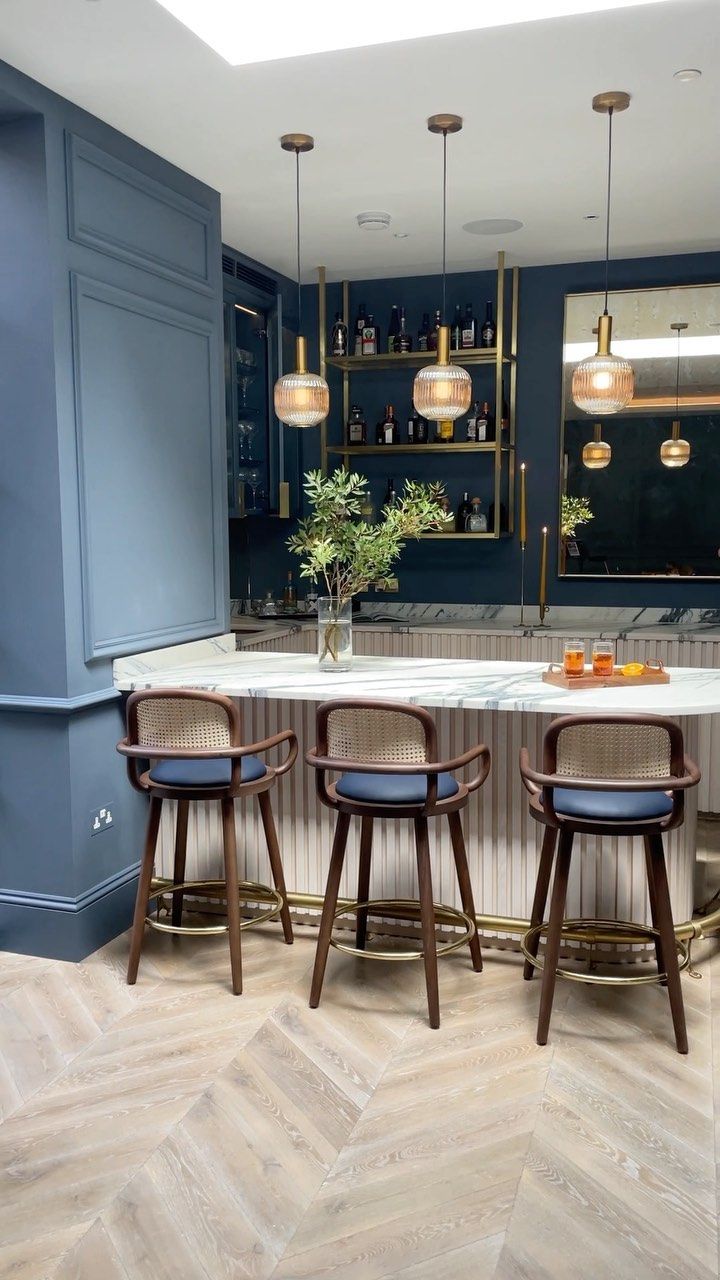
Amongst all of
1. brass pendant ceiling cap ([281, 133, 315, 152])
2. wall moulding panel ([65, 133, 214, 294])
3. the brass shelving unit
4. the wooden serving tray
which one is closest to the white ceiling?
brass pendant ceiling cap ([281, 133, 315, 152])

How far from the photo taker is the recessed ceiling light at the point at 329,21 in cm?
269

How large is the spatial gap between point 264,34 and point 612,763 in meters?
2.25

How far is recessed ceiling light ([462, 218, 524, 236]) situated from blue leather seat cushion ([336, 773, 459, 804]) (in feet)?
9.16

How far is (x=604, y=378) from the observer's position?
10.6ft

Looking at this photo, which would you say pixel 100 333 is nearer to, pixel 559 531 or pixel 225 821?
pixel 225 821

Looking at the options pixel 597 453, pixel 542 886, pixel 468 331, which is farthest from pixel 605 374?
pixel 468 331

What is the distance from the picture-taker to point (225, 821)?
3.09 meters

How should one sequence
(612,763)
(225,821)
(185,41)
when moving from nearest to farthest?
1. (612,763)
2. (185,41)
3. (225,821)

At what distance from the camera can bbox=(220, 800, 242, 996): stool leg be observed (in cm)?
307

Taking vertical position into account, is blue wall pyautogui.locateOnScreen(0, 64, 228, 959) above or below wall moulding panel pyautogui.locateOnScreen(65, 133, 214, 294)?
below

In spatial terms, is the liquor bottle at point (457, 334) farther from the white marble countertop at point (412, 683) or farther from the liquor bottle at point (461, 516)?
the white marble countertop at point (412, 683)

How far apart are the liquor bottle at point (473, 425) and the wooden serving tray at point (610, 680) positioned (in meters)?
2.46

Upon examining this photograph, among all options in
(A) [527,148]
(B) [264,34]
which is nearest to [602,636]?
(A) [527,148]

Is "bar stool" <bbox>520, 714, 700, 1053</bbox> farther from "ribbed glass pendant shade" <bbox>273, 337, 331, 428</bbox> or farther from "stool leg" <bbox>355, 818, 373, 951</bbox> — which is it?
"ribbed glass pendant shade" <bbox>273, 337, 331, 428</bbox>
